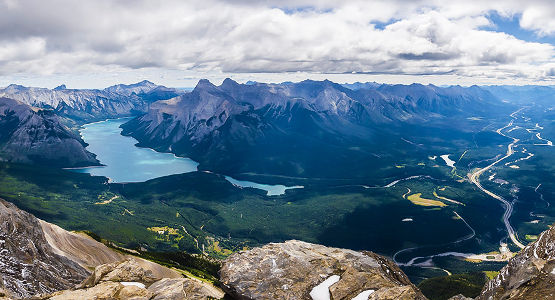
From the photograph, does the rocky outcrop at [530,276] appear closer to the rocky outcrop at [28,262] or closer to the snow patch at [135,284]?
the snow patch at [135,284]

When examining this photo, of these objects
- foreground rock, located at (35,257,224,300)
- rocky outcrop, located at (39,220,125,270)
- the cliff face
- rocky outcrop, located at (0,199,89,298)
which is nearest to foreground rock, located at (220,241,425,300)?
foreground rock, located at (35,257,224,300)

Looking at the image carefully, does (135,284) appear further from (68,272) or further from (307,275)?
(68,272)

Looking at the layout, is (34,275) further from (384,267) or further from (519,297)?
(519,297)

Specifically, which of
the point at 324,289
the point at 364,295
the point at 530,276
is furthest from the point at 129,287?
the point at 530,276

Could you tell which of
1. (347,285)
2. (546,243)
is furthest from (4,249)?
(546,243)

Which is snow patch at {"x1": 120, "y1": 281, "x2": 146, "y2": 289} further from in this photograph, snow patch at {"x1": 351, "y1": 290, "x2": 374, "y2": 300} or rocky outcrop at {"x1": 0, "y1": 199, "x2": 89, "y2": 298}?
rocky outcrop at {"x1": 0, "y1": 199, "x2": 89, "y2": 298}
